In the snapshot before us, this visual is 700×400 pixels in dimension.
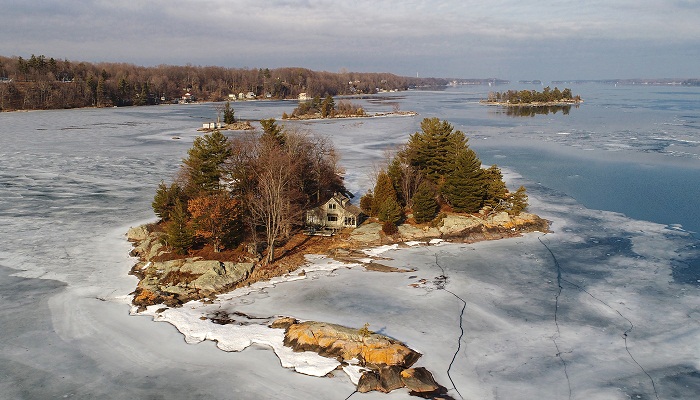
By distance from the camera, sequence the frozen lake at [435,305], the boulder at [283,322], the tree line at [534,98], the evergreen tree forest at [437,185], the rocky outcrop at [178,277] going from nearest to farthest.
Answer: the frozen lake at [435,305] → the boulder at [283,322] → the rocky outcrop at [178,277] → the evergreen tree forest at [437,185] → the tree line at [534,98]

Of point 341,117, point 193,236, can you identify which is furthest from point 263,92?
point 193,236

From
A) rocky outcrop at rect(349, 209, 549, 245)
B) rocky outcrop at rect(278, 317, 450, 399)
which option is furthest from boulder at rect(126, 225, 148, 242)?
rocky outcrop at rect(278, 317, 450, 399)

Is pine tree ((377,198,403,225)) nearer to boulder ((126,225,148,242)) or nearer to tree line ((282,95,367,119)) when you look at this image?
boulder ((126,225,148,242))

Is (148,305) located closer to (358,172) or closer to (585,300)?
(585,300)

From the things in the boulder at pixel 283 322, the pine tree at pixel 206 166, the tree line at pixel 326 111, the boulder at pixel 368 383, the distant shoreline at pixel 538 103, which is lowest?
the boulder at pixel 368 383

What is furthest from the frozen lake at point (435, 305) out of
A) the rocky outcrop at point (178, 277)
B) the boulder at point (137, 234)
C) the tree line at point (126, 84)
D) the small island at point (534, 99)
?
the small island at point (534, 99)

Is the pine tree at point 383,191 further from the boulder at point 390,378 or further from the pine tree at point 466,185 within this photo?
the boulder at point 390,378

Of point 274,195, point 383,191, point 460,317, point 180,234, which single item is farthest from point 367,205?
point 460,317
